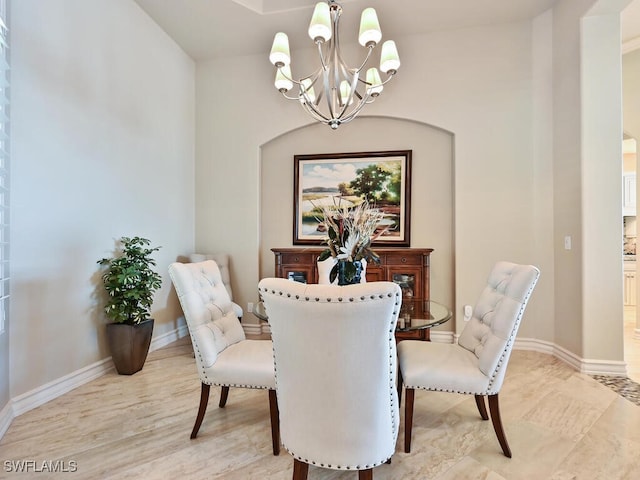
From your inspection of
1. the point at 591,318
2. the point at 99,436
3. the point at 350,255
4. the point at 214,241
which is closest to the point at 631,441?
the point at 591,318

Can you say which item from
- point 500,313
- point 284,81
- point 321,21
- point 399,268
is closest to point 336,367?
point 500,313

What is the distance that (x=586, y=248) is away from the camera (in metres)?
2.82

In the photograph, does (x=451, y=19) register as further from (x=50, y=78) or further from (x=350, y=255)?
(x=50, y=78)

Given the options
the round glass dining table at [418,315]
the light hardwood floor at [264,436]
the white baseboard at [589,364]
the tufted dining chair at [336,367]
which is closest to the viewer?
the tufted dining chair at [336,367]

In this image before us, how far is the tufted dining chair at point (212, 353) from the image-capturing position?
174 cm

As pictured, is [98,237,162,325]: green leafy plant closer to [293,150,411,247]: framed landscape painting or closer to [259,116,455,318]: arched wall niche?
[259,116,455,318]: arched wall niche

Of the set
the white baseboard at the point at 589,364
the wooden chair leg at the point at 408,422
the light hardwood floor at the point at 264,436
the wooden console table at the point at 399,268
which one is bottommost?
the light hardwood floor at the point at 264,436

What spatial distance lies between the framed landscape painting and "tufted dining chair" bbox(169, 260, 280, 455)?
205 centimetres

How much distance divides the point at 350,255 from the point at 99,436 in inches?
68.7

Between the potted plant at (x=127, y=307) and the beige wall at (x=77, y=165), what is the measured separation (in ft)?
0.56

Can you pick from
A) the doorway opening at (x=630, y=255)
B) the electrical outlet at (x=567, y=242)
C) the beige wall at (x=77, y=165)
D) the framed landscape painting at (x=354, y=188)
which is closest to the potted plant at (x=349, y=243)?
the framed landscape painting at (x=354, y=188)

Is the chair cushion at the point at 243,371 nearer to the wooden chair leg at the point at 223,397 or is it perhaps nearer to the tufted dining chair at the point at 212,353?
the tufted dining chair at the point at 212,353

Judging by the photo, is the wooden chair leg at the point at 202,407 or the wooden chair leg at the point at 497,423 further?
the wooden chair leg at the point at 202,407

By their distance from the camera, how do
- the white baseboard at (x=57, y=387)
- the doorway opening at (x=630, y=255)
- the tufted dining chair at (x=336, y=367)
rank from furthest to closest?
the doorway opening at (x=630, y=255) → the white baseboard at (x=57, y=387) → the tufted dining chair at (x=336, y=367)
